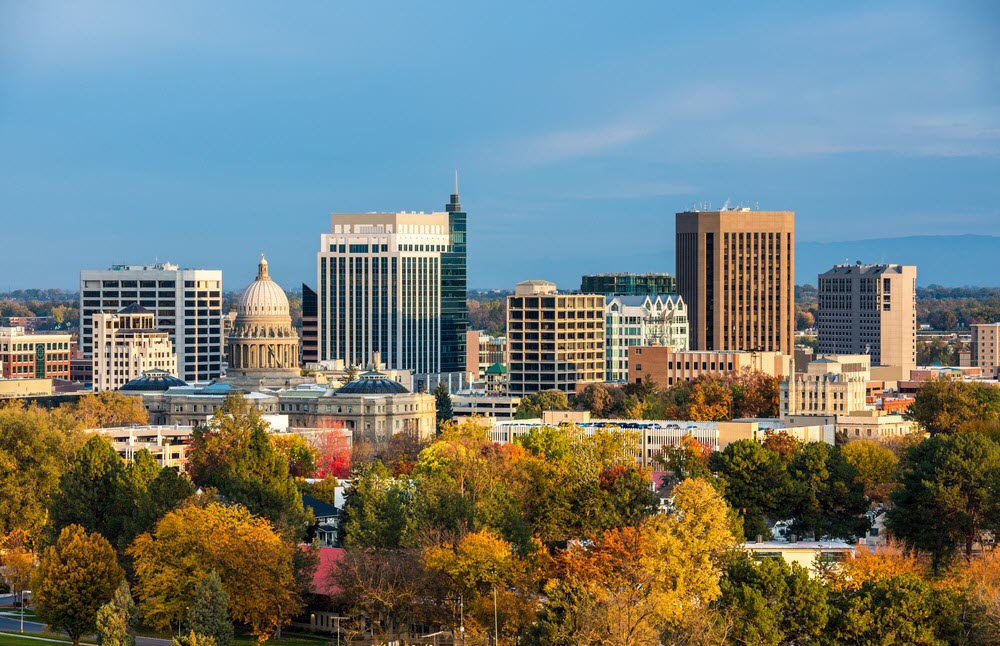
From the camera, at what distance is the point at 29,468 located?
150 metres

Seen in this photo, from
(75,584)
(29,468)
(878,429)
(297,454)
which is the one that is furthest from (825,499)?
(878,429)

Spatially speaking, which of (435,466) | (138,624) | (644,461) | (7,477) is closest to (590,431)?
(644,461)

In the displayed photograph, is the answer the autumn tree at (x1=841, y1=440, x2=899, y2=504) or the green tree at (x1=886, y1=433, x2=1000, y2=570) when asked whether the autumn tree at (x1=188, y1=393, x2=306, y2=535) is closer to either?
the green tree at (x1=886, y1=433, x2=1000, y2=570)

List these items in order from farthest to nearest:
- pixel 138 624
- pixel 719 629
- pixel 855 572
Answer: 1. pixel 138 624
2. pixel 855 572
3. pixel 719 629

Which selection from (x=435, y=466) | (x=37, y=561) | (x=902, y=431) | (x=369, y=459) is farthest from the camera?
(x=902, y=431)

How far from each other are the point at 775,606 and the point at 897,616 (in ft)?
17.6

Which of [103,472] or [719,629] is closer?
[719,629]

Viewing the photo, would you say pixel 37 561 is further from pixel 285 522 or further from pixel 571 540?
pixel 571 540

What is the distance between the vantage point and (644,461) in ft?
602

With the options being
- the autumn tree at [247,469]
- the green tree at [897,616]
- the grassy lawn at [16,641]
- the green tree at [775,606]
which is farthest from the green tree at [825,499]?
the grassy lawn at [16,641]

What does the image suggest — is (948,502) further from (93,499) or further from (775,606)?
(93,499)

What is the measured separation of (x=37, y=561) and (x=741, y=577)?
4732 cm

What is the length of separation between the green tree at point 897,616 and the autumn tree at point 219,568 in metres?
29.6

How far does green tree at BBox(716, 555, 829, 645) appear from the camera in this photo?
3912 inches
